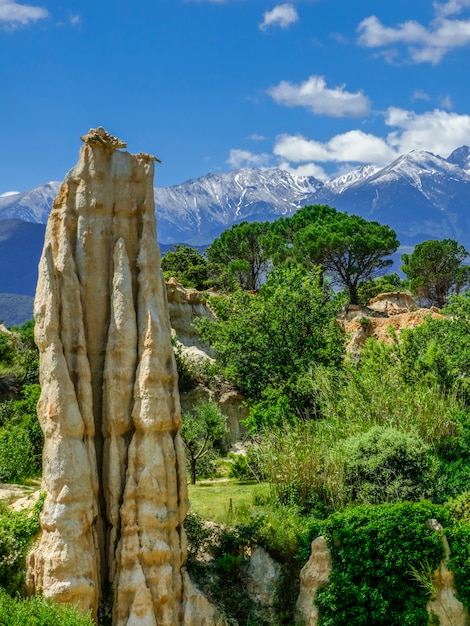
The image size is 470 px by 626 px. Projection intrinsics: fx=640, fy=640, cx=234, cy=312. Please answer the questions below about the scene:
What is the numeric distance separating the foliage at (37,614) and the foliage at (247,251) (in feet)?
187

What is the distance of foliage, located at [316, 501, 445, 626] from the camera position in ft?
56.3

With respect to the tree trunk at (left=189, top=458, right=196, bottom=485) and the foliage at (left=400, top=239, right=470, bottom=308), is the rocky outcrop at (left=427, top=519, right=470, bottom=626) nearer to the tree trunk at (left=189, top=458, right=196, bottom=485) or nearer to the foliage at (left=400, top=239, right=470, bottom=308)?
the tree trunk at (left=189, top=458, right=196, bottom=485)

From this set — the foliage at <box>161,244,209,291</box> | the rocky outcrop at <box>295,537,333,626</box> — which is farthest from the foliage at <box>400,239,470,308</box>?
the rocky outcrop at <box>295,537,333,626</box>

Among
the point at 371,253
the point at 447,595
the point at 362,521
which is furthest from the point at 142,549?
the point at 371,253

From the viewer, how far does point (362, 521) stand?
58.5 feet

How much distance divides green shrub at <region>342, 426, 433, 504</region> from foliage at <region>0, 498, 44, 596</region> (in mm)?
9930

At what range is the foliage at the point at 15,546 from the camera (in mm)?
14500

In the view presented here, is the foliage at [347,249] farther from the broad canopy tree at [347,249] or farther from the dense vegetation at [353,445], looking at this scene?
the dense vegetation at [353,445]

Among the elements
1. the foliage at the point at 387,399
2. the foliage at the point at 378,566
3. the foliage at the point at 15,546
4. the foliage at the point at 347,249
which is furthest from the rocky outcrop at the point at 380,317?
the foliage at the point at 15,546

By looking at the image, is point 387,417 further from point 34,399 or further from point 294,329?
point 34,399

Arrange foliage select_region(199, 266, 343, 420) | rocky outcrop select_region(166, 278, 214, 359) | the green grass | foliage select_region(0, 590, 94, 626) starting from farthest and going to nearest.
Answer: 1. rocky outcrop select_region(166, 278, 214, 359)
2. foliage select_region(199, 266, 343, 420)
3. the green grass
4. foliage select_region(0, 590, 94, 626)

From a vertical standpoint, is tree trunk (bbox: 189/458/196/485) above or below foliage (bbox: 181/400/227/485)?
below

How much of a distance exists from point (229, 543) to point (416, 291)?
56.9 metres

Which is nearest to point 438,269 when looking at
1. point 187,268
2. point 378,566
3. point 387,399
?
point 187,268
